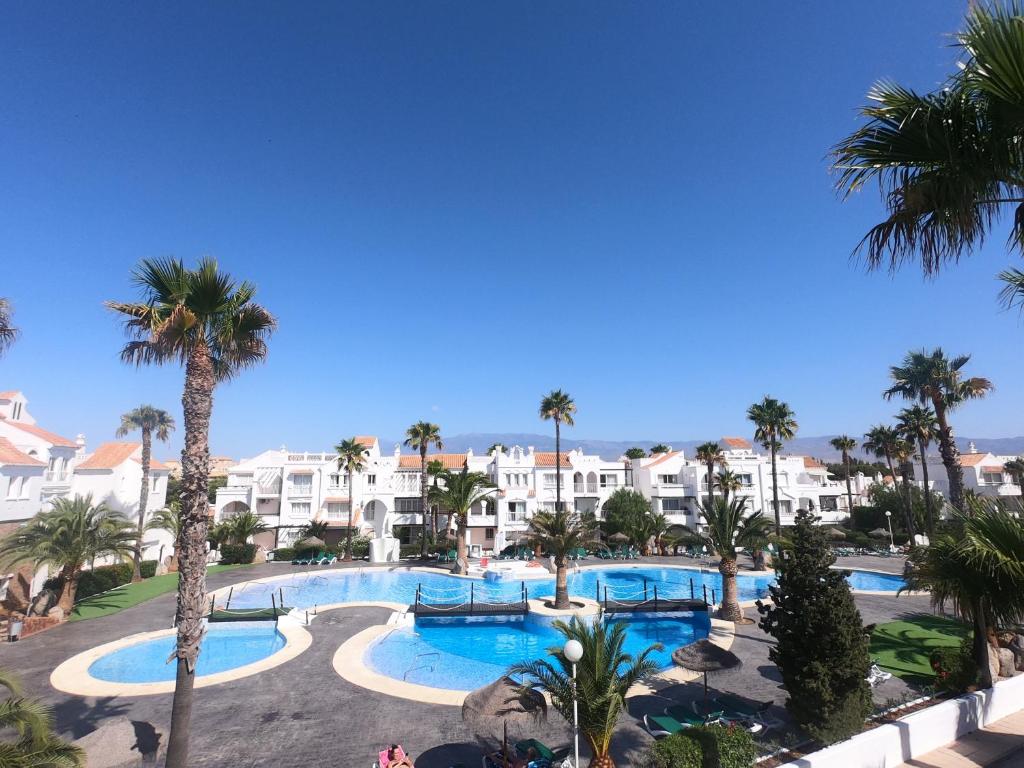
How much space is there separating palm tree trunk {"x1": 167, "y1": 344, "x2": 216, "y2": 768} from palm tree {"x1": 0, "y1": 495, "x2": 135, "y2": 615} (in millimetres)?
17669

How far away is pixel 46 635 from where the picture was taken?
21547 millimetres

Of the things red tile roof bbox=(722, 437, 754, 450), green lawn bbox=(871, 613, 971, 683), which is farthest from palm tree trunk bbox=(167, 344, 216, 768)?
red tile roof bbox=(722, 437, 754, 450)

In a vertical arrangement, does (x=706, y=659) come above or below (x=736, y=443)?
below

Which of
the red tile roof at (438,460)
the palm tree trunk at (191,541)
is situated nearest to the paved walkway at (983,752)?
the palm tree trunk at (191,541)

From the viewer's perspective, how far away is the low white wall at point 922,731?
402 inches

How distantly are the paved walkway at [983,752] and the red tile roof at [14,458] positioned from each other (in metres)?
34.2

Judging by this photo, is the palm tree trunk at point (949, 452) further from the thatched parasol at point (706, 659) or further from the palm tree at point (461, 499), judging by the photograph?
the palm tree at point (461, 499)

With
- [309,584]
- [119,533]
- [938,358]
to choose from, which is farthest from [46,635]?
[938,358]

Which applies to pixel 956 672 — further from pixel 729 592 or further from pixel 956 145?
pixel 956 145

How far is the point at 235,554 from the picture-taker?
40.0 m

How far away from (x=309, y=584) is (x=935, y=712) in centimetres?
3269

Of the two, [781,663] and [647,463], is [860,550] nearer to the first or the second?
[647,463]

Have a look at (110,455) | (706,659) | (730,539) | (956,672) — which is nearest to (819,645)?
(706,659)

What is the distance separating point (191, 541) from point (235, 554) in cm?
3377
